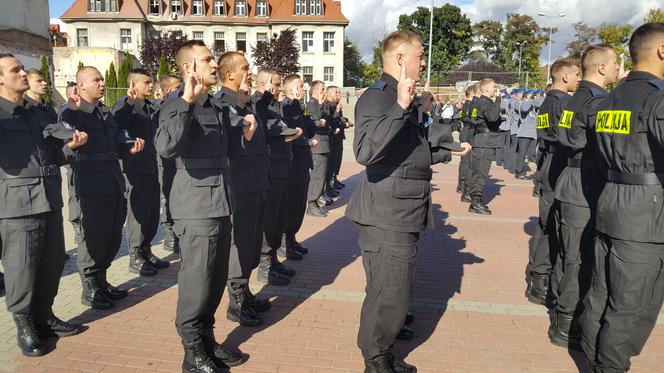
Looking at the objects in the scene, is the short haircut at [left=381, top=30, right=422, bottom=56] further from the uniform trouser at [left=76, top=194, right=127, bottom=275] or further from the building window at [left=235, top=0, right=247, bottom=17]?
the building window at [left=235, top=0, right=247, bottom=17]

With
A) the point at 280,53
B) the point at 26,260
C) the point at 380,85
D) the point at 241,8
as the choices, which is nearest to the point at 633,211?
the point at 380,85

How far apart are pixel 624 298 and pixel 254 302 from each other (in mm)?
2978

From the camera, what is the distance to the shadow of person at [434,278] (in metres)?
4.25

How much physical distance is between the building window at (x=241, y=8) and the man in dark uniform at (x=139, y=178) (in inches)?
1753

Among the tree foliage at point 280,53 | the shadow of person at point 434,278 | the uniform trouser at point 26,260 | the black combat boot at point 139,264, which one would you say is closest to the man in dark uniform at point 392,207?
the shadow of person at point 434,278

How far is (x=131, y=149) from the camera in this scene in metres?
4.97

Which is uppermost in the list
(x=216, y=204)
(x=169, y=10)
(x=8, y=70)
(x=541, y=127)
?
(x=169, y=10)

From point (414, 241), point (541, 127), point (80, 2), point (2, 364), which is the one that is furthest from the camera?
point (80, 2)

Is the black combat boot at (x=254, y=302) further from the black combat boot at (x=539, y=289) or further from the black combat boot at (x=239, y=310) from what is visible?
the black combat boot at (x=539, y=289)

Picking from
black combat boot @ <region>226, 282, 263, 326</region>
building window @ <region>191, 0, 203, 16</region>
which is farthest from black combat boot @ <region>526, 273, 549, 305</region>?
building window @ <region>191, 0, 203, 16</region>

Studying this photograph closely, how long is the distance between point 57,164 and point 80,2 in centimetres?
5099

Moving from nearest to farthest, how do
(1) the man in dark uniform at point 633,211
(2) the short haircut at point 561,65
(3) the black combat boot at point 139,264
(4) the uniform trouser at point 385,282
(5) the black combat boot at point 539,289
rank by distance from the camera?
(1) the man in dark uniform at point 633,211, (4) the uniform trouser at point 385,282, (5) the black combat boot at point 539,289, (2) the short haircut at point 561,65, (3) the black combat boot at point 139,264

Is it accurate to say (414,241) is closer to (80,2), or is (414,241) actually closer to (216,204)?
(216,204)

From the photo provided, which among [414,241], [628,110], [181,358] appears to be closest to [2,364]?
[181,358]
